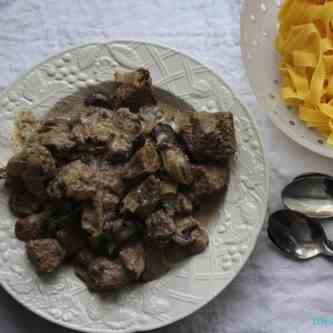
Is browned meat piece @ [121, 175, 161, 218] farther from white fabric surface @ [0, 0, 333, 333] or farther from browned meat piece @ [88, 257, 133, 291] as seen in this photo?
white fabric surface @ [0, 0, 333, 333]

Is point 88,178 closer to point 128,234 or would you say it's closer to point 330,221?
point 128,234

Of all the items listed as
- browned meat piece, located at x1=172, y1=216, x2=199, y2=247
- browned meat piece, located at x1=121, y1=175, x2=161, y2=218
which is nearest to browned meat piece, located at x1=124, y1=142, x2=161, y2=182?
browned meat piece, located at x1=121, y1=175, x2=161, y2=218

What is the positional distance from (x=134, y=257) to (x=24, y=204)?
288mm

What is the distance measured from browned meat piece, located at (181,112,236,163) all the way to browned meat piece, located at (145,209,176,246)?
17 cm

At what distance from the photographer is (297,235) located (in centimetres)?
154

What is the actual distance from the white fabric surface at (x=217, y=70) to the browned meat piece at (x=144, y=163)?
34cm

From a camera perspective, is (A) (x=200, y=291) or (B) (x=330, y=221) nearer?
(A) (x=200, y=291)

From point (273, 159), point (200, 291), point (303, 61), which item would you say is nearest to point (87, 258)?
point (200, 291)

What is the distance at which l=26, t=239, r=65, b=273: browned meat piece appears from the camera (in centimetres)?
140

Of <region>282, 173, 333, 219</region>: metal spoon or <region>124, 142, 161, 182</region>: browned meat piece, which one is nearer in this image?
<region>124, 142, 161, 182</region>: browned meat piece

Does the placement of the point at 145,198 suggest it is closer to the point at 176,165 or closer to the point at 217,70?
the point at 176,165

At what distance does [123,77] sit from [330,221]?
61 cm

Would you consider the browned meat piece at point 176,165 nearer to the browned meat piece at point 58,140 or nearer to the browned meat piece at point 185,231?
the browned meat piece at point 185,231

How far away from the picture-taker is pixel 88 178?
4.63ft
